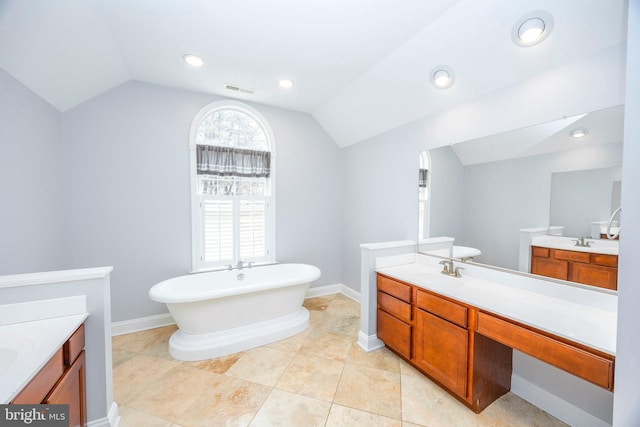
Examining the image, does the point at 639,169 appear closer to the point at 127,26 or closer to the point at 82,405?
the point at 82,405

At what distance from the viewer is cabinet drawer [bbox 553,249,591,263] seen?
1.55m

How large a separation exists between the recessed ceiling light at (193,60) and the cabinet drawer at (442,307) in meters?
2.95

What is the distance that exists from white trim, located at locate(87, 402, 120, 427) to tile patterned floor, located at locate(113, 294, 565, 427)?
56 millimetres

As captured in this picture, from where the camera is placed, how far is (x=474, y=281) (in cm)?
204

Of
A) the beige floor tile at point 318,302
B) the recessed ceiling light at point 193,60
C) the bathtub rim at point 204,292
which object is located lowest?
the beige floor tile at point 318,302

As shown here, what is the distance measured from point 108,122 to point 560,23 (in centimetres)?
391

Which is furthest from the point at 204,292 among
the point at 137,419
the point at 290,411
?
the point at 290,411

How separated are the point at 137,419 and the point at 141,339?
1.20 meters

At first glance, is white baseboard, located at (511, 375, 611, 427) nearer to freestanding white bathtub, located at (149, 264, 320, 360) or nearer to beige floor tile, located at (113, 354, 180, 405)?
freestanding white bathtub, located at (149, 264, 320, 360)

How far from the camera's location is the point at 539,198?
5.85 feet

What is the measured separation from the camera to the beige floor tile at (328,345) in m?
2.35

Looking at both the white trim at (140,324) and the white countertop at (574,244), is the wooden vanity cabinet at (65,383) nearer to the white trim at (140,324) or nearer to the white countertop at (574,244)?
the white trim at (140,324)

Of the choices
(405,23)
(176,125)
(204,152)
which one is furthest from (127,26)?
(405,23)

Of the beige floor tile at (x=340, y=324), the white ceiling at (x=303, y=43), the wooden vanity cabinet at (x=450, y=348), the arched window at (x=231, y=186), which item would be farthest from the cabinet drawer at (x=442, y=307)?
the arched window at (x=231, y=186)
